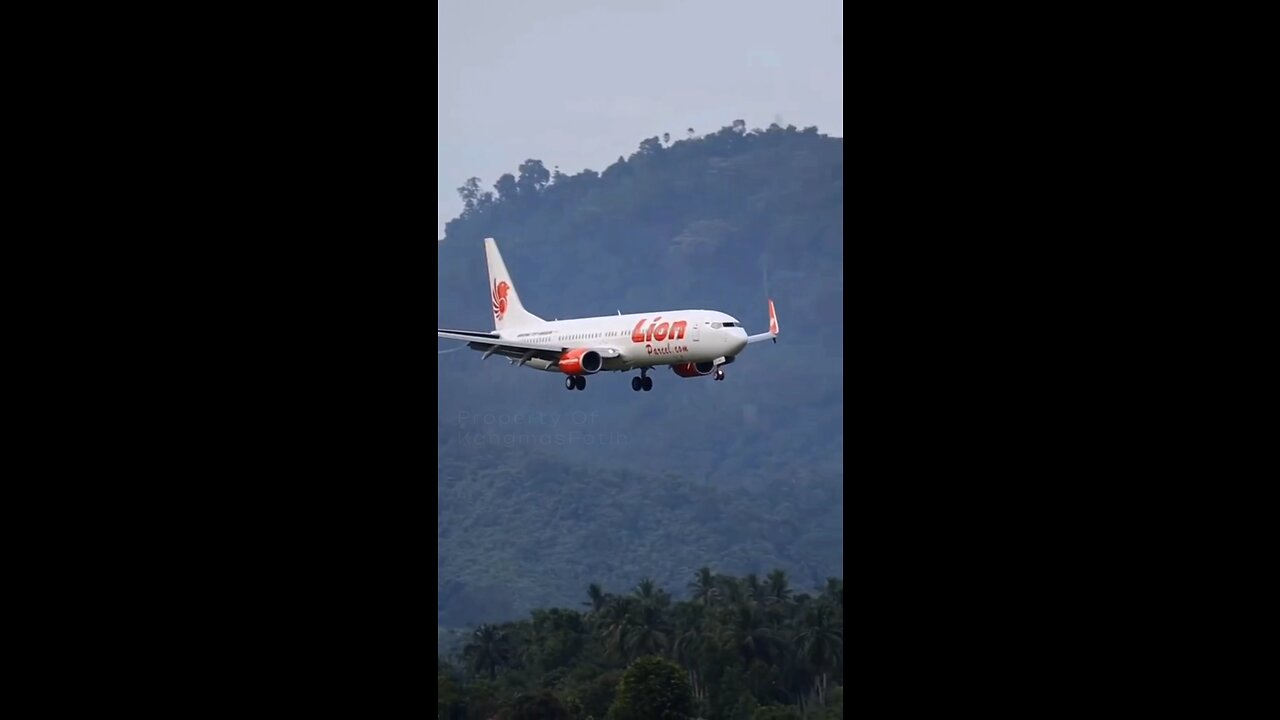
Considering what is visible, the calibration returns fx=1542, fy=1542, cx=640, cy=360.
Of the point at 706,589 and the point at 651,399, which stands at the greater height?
the point at 651,399

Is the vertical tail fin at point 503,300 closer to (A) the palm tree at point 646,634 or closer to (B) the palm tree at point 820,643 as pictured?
(B) the palm tree at point 820,643

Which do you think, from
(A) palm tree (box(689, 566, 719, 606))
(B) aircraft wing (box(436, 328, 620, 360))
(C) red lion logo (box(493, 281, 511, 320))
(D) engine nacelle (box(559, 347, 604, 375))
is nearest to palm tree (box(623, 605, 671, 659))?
(A) palm tree (box(689, 566, 719, 606))

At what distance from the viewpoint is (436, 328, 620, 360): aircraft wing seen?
15453 mm

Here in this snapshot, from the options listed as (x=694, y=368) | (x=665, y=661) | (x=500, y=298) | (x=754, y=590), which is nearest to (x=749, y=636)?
(x=754, y=590)

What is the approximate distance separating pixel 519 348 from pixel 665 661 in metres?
11.8

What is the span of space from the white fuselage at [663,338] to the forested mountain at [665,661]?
35.6ft

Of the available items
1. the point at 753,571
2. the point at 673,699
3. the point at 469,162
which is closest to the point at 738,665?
the point at 673,699

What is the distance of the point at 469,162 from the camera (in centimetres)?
5475

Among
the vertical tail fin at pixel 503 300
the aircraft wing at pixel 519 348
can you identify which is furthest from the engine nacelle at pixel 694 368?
the vertical tail fin at pixel 503 300

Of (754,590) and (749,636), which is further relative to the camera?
(754,590)

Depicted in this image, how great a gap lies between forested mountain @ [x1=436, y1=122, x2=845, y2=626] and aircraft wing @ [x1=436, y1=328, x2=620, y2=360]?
27.8 metres

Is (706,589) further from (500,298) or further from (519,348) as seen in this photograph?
(519,348)

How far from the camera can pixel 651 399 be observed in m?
51.7

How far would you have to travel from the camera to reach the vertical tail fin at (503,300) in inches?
773
